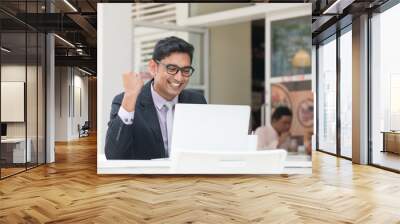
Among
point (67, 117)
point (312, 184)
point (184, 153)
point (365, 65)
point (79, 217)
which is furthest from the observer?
point (67, 117)

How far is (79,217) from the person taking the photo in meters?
3.54

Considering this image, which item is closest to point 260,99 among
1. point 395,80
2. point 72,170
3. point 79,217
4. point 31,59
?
point 79,217

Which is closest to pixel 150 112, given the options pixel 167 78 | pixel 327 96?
pixel 167 78

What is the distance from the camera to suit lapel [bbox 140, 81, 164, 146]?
4.91 m

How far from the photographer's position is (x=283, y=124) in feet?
15.5

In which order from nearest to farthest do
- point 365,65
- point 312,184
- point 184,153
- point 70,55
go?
point 184,153 → point 312,184 → point 365,65 → point 70,55

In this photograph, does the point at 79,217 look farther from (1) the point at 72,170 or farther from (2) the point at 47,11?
(2) the point at 47,11

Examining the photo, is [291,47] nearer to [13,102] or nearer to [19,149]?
[13,102]

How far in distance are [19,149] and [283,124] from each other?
151 inches

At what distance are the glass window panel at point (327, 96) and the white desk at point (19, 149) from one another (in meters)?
5.89

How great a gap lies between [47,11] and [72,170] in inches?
101

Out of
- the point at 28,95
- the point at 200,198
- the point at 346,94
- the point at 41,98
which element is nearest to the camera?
the point at 200,198

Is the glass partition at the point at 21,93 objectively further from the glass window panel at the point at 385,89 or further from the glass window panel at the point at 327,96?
the glass window panel at the point at 327,96

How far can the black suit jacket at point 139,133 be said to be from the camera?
496cm
